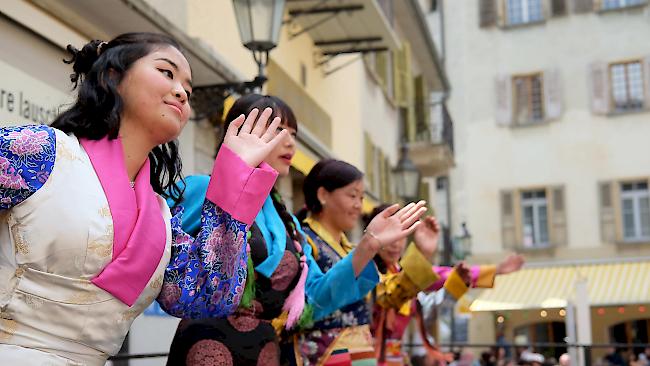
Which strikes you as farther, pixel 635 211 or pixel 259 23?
pixel 635 211

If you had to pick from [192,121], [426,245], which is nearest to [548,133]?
[192,121]

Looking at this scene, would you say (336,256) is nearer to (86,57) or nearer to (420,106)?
(86,57)

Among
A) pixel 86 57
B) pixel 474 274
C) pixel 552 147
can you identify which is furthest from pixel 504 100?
pixel 86 57

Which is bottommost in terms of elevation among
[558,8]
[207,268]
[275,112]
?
[207,268]

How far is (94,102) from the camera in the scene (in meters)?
2.32

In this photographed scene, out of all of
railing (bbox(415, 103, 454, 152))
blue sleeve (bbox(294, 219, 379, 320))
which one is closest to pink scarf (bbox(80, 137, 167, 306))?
blue sleeve (bbox(294, 219, 379, 320))

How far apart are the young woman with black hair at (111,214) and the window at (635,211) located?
26343 millimetres

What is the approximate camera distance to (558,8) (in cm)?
2919

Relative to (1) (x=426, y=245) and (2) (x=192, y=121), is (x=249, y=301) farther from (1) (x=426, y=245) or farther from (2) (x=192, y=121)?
(2) (x=192, y=121)

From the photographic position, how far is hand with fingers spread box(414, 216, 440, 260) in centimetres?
510

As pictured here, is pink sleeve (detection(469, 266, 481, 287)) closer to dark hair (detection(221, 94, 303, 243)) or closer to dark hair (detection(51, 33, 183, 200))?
dark hair (detection(221, 94, 303, 243))

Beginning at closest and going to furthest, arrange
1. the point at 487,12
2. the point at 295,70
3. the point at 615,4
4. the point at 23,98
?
the point at 23,98
the point at 295,70
the point at 615,4
the point at 487,12

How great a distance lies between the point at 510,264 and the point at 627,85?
74.6 feet

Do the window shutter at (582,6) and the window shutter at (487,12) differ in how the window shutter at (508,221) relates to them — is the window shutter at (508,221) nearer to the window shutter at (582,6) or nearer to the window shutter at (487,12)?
the window shutter at (487,12)
